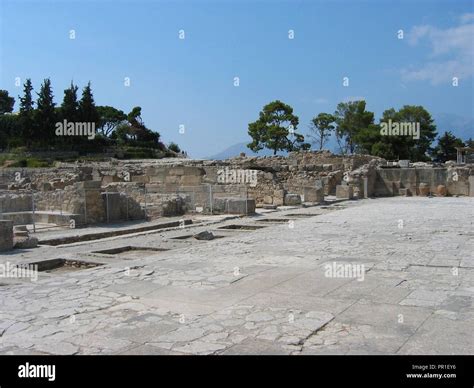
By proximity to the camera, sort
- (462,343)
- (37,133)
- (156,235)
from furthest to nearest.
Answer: (37,133), (156,235), (462,343)

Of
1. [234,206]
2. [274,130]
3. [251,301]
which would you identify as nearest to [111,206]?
[234,206]

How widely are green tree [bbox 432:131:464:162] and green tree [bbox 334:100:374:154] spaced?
967cm

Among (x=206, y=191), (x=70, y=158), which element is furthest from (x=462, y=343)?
(x=70, y=158)

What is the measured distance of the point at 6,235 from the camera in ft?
33.0

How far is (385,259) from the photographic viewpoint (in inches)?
338

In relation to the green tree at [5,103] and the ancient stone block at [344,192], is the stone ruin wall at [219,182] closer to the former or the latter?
the ancient stone block at [344,192]

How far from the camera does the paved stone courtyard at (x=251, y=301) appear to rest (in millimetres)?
4434

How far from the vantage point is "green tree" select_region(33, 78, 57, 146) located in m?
66.1

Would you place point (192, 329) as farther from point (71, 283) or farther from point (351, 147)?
point (351, 147)

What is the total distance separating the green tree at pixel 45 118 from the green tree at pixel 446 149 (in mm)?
51743

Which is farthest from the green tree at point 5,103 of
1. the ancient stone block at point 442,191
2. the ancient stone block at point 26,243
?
the ancient stone block at point 26,243

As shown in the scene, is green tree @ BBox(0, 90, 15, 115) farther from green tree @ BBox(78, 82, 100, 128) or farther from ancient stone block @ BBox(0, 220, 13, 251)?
ancient stone block @ BBox(0, 220, 13, 251)

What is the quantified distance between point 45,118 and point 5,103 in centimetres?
3541
